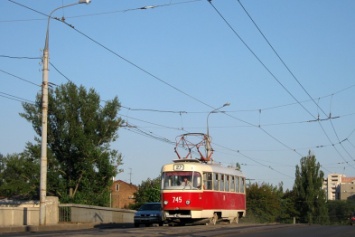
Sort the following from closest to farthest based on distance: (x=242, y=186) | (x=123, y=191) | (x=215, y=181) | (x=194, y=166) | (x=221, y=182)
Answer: (x=194, y=166) < (x=215, y=181) < (x=221, y=182) < (x=242, y=186) < (x=123, y=191)

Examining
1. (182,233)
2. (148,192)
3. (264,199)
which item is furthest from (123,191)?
(182,233)

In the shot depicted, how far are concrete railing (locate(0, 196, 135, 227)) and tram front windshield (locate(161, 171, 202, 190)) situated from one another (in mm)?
5827

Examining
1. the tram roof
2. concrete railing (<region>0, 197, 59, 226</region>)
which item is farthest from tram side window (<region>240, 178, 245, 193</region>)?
concrete railing (<region>0, 197, 59, 226</region>)

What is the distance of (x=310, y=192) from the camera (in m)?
80.3

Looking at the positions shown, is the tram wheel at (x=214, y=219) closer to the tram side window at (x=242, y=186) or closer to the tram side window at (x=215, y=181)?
the tram side window at (x=215, y=181)

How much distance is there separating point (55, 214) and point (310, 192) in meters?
57.3

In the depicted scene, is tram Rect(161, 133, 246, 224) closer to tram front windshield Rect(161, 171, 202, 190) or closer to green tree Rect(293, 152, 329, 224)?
tram front windshield Rect(161, 171, 202, 190)

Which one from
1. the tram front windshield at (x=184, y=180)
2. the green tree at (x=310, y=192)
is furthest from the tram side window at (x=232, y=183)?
the green tree at (x=310, y=192)

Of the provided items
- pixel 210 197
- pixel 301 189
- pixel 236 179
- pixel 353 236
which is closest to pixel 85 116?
pixel 236 179

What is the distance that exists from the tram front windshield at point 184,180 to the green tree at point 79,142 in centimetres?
1704

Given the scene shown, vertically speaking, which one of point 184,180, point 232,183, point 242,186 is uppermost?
point 184,180

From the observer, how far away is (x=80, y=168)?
152ft

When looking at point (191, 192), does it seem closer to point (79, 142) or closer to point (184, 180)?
point (184, 180)

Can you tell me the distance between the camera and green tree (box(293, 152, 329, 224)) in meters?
79.1
